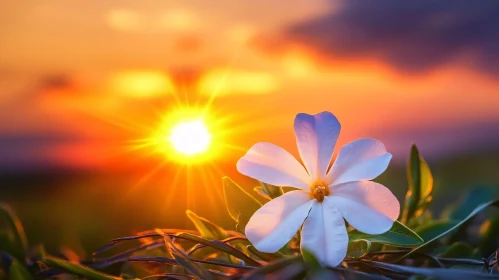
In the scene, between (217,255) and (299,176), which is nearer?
(299,176)

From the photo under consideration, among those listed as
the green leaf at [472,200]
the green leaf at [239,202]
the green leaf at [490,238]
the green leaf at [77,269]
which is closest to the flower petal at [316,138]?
the green leaf at [239,202]

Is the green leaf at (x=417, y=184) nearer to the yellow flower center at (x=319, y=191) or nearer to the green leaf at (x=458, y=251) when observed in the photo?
the green leaf at (x=458, y=251)

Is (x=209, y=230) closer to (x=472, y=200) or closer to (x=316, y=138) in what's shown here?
(x=316, y=138)

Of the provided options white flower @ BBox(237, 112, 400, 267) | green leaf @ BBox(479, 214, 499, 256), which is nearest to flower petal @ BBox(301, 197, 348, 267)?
white flower @ BBox(237, 112, 400, 267)

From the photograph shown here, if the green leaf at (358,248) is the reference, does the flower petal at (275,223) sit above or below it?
above

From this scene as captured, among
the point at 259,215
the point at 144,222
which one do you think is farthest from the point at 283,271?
the point at 144,222

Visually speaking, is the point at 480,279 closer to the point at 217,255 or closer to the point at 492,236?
the point at 217,255
